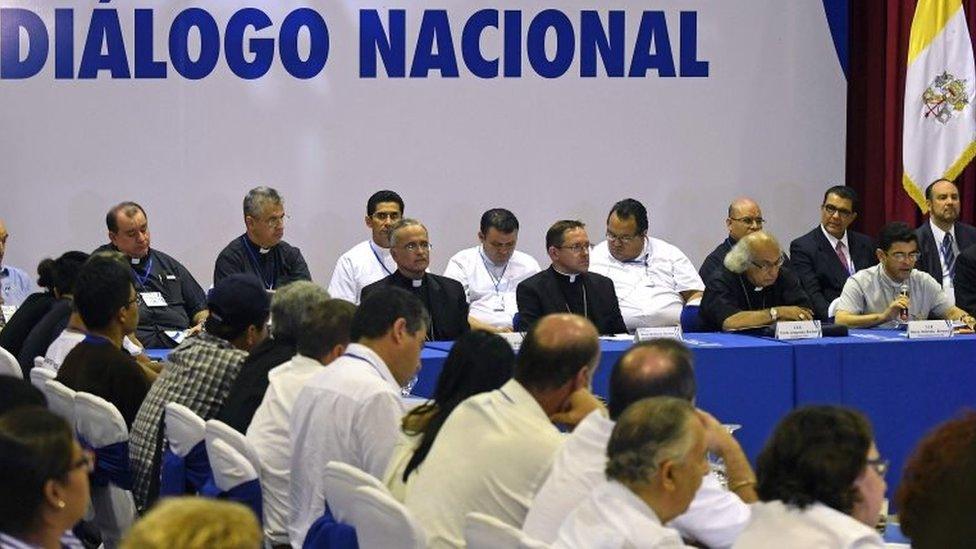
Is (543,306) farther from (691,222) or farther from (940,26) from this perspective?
(940,26)

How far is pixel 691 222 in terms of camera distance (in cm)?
972

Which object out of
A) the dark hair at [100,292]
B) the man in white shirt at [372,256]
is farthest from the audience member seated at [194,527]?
the man in white shirt at [372,256]

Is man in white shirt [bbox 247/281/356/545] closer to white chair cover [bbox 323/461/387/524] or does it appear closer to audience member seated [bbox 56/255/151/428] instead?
audience member seated [bbox 56/255/151/428]

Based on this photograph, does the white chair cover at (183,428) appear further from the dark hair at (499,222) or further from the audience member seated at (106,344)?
the dark hair at (499,222)

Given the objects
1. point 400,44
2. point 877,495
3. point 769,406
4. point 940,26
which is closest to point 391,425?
point 877,495

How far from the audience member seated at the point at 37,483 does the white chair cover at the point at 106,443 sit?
6.00 ft

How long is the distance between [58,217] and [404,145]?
6.68 ft

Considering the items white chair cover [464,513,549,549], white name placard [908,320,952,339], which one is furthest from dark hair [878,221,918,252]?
white chair cover [464,513,549,549]

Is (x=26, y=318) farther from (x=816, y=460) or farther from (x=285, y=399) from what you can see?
(x=816, y=460)

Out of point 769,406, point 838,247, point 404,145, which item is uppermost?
point 404,145

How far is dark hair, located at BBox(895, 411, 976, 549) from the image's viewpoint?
2.39 meters

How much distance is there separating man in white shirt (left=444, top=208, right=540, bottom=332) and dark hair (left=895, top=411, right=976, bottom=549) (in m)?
5.62

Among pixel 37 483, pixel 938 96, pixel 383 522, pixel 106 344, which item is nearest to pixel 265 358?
pixel 106 344

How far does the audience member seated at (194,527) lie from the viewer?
191 centimetres
